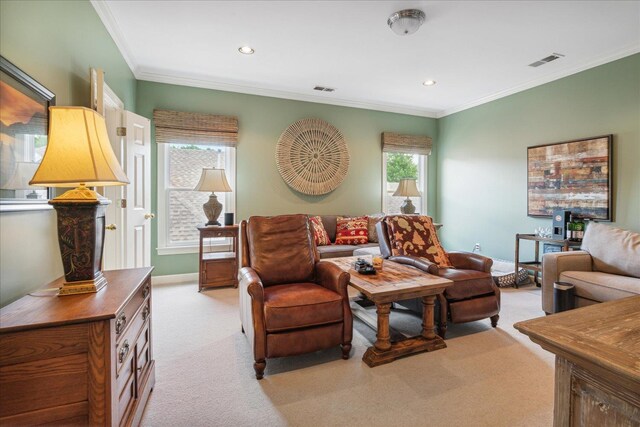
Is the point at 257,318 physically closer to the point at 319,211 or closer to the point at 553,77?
the point at 319,211

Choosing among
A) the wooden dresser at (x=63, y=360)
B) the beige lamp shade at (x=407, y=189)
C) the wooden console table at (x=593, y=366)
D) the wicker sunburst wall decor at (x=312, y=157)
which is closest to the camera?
the wooden console table at (x=593, y=366)

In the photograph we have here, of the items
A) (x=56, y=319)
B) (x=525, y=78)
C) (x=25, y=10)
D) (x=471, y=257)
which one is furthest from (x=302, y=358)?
(x=525, y=78)

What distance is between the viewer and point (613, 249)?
2.75 metres

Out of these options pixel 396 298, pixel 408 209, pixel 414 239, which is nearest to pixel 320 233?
pixel 414 239

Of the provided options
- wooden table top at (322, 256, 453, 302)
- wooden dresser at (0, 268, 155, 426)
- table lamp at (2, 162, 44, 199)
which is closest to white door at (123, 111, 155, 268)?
table lamp at (2, 162, 44, 199)

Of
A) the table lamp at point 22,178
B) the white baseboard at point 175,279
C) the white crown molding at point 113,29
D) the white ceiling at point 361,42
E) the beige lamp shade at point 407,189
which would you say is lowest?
the white baseboard at point 175,279

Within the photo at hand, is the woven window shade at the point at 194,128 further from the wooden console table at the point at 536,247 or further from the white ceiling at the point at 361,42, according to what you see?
the wooden console table at the point at 536,247

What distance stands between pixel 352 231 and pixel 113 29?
351 centimetres

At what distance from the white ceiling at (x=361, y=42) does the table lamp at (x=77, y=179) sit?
6.12ft

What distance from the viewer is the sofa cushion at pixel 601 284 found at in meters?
2.38

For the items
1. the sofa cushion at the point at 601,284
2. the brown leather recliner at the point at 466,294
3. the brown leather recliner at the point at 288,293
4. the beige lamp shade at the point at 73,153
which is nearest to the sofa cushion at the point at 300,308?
the brown leather recliner at the point at 288,293

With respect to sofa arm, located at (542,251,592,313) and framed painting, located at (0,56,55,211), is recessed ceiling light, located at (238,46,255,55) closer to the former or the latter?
framed painting, located at (0,56,55,211)

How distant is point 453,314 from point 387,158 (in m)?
3.44

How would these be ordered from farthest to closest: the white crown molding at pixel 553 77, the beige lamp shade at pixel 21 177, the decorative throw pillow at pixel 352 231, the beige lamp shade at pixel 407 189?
the beige lamp shade at pixel 407 189 → the decorative throw pillow at pixel 352 231 → the white crown molding at pixel 553 77 → the beige lamp shade at pixel 21 177
